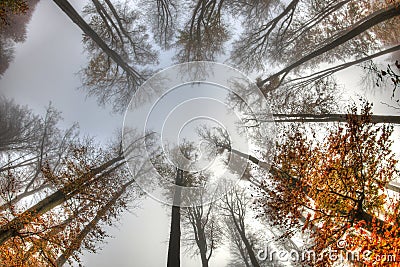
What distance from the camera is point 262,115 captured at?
34.1ft

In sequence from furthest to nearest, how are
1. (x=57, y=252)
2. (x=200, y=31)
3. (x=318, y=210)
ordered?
(x=200, y=31)
(x=57, y=252)
(x=318, y=210)

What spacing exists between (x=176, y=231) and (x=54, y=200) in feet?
13.4

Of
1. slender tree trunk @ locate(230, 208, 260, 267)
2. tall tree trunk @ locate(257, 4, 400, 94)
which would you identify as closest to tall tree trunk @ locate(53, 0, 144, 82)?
tall tree trunk @ locate(257, 4, 400, 94)

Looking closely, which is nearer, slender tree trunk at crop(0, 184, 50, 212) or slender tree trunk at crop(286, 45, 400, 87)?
slender tree trunk at crop(0, 184, 50, 212)

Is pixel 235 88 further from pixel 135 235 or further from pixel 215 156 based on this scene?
pixel 135 235

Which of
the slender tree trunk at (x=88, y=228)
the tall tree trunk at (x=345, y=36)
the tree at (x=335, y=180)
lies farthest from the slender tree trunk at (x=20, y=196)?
the tall tree trunk at (x=345, y=36)

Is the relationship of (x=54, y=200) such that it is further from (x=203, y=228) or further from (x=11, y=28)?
(x=11, y=28)

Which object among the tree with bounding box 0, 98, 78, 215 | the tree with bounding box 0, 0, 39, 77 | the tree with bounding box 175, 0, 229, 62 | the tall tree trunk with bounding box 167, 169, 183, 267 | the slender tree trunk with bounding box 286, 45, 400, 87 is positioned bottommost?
the tall tree trunk with bounding box 167, 169, 183, 267

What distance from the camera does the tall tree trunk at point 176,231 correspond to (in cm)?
978

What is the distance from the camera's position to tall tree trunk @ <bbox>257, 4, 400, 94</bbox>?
26.7 ft

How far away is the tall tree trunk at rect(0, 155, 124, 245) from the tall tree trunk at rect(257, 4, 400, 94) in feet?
20.0

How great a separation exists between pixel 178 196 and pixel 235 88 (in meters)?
4.35

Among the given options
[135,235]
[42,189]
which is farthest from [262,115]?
[42,189]

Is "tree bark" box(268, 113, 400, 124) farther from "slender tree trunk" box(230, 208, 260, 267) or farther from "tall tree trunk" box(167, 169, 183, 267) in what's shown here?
"tall tree trunk" box(167, 169, 183, 267)
